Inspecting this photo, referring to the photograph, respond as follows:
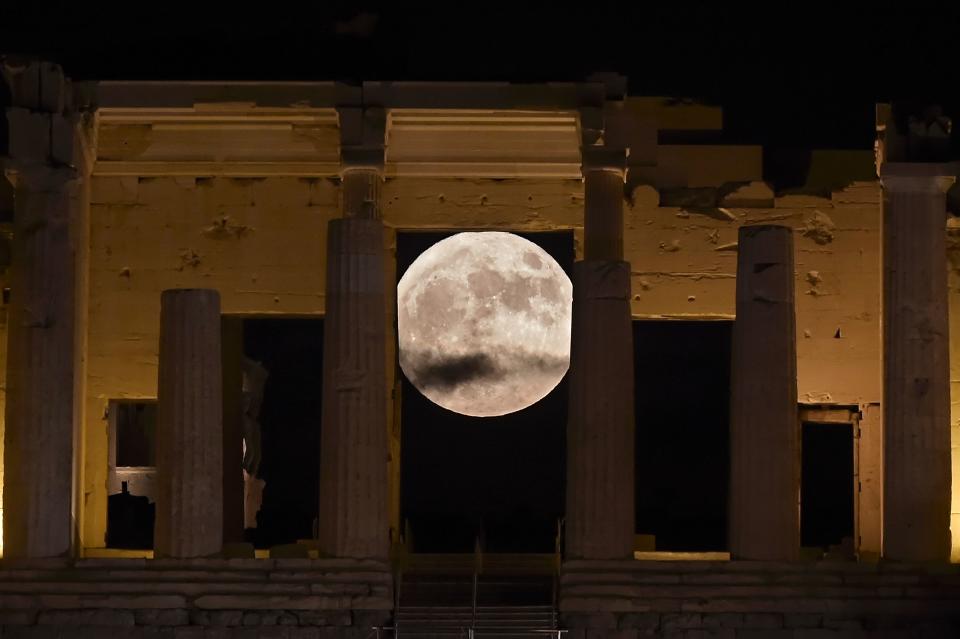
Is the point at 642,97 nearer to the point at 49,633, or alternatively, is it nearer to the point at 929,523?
the point at 929,523

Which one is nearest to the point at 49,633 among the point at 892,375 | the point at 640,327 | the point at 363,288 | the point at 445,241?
the point at 363,288

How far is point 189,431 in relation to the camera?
1041 inches

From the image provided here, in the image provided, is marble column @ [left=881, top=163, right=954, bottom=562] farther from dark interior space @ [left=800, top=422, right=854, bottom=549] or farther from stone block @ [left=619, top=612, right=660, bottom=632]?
dark interior space @ [left=800, top=422, right=854, bottom=549]

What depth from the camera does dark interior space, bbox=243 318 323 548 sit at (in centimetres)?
4028

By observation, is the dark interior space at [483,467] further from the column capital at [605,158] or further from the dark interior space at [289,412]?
the column capital at [605,158]

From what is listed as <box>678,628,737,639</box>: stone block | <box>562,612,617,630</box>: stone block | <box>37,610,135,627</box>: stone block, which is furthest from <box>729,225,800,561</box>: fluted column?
<box>37,610,135,627</box>: stone block

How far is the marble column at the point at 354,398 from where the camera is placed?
86.6ft

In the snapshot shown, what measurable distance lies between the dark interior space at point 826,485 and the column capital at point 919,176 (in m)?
13.3

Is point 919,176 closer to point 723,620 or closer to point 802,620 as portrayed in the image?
point 802,620

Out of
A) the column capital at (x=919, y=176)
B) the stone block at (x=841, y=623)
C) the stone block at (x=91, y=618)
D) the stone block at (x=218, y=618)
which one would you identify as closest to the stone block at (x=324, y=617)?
the stone block at (x=218, y=618)

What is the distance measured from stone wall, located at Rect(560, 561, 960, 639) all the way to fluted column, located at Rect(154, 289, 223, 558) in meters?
4.44

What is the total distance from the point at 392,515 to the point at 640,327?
12.4 metres

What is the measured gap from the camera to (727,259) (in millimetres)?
30375

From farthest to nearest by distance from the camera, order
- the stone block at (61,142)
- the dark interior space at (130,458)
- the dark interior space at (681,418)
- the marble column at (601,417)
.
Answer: the dark interior space at (681,418) → the dark interior space at (130,458) → the stone block at (61,142) → the marble column at (601,417)
